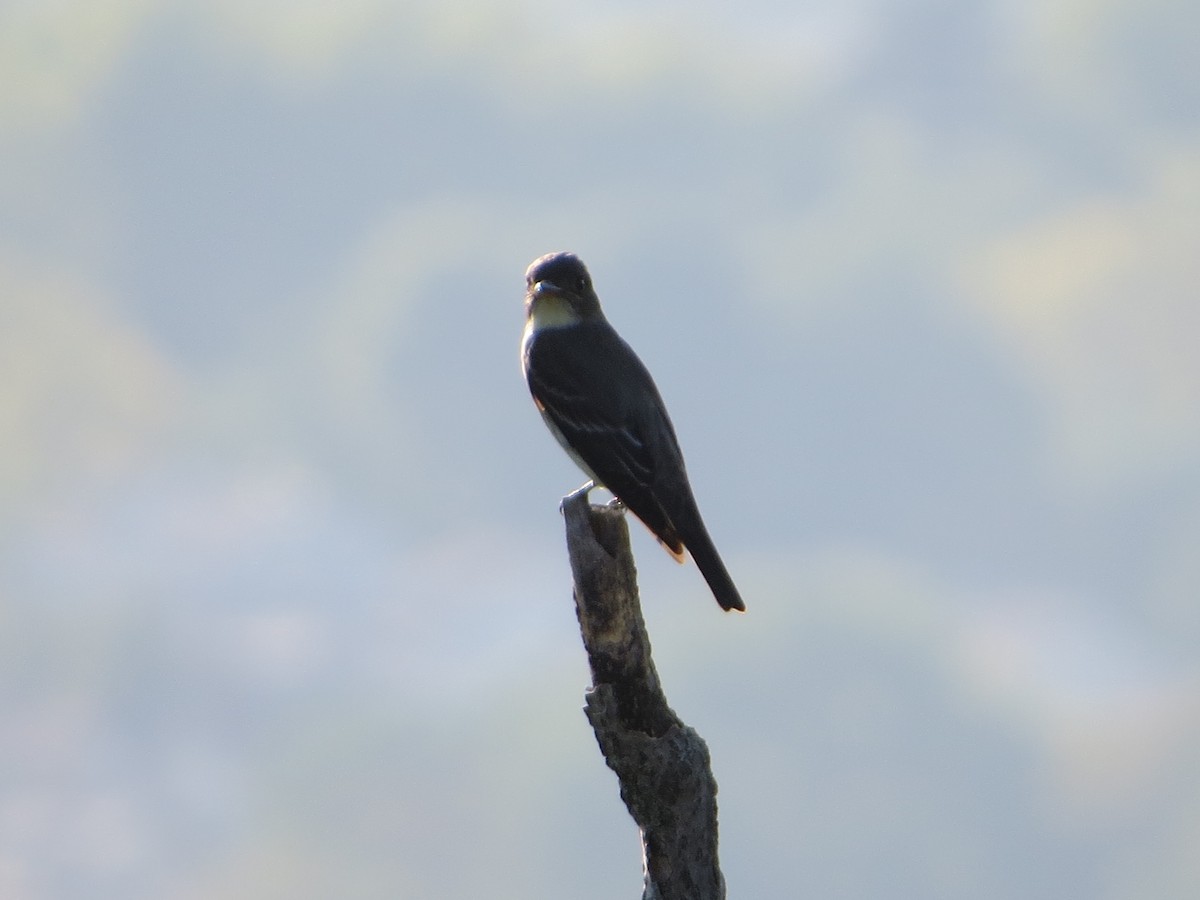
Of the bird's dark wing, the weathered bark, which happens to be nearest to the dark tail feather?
the bird's dark wing

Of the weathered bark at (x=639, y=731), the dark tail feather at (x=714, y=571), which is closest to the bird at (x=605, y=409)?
the dark tail feather at (x=714, y=571)

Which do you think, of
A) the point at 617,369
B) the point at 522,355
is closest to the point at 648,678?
the point at 617,369

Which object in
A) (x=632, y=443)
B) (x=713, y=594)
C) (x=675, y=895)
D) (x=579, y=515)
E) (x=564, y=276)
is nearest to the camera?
(x=675, y=895)

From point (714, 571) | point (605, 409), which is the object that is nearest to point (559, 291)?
point (605, 409)

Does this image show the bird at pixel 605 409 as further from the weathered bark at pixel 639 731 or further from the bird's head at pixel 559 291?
the weathered bark at pixel 639 731

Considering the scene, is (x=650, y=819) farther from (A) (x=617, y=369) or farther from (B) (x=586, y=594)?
(A) (x=617, y=369)
